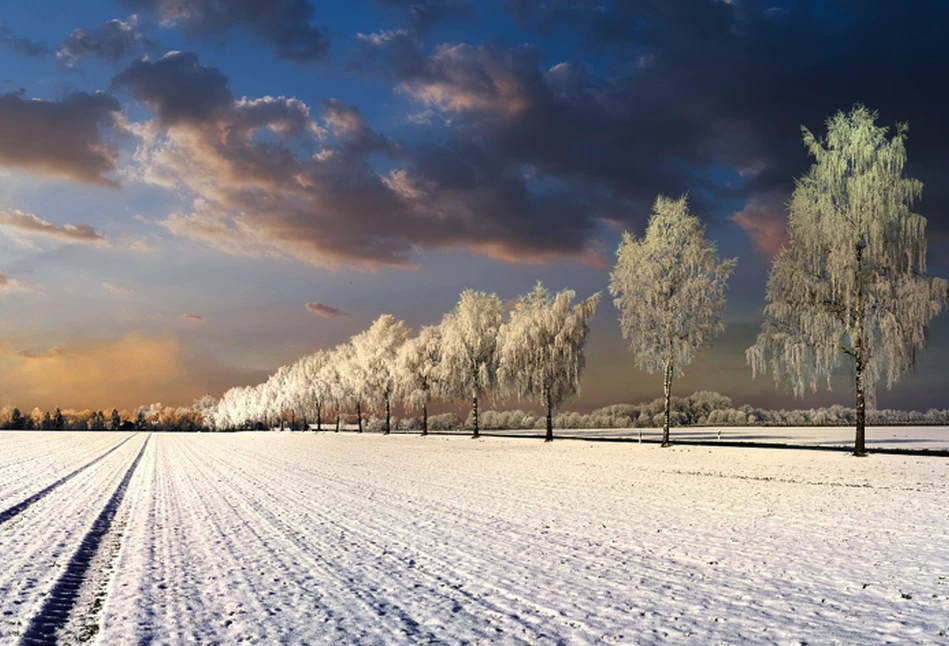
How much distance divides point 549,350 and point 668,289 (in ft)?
40.8

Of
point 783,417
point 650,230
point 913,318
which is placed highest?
point 650,230

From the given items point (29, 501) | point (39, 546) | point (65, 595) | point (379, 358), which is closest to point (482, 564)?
point (65, 595)

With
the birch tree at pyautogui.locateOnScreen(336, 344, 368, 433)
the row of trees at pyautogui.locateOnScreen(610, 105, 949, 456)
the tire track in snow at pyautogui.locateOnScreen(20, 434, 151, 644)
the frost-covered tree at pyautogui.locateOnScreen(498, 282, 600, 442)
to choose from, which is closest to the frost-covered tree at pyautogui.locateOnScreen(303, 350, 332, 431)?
the birch tree at pyautogui.locateOnScreen(336, 344, 368, 433)

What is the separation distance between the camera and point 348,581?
9.66 meters

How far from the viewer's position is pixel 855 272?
3438 centimetres

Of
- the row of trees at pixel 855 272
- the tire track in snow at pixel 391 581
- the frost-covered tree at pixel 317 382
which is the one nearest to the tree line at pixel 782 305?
the row of trees at pixel 855 272

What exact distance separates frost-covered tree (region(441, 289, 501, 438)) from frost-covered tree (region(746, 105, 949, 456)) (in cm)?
2956

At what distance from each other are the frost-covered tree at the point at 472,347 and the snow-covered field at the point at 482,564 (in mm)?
39727

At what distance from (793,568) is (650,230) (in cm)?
3867

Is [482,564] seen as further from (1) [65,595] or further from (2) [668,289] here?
(2) [668,289]

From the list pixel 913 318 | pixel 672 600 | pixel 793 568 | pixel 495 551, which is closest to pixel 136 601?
pixel 495 551

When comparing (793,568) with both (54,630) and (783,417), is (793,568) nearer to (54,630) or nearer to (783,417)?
(54,630)

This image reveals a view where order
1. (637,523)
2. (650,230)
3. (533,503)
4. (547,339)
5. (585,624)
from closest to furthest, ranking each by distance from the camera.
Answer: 1. (585,624)
2. (637,523)
3. (533,503)
4. (650,230)
5. (547,339)

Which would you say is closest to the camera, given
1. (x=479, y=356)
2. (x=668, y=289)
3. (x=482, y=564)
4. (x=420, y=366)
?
(x=482, y=564)
